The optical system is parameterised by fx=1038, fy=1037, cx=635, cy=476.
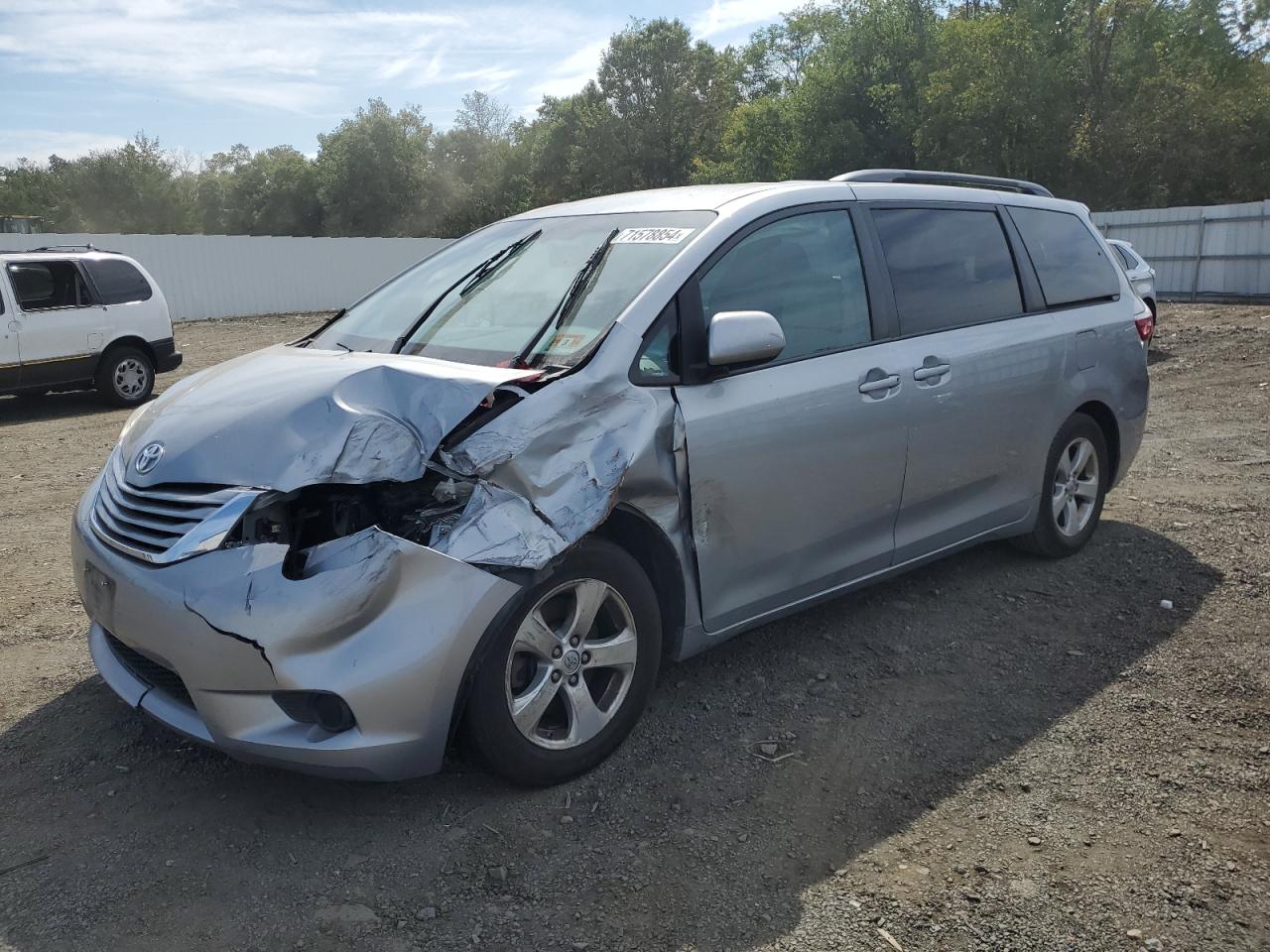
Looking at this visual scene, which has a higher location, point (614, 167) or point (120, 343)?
point (614, 167)

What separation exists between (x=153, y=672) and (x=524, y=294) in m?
1.77

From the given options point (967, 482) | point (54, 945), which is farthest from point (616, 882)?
point (967, 482)

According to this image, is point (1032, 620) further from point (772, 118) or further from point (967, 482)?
point (772, 118)

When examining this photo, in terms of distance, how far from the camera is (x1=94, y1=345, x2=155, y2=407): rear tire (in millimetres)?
12062

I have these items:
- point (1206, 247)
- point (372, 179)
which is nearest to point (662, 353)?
point (1206, 247)

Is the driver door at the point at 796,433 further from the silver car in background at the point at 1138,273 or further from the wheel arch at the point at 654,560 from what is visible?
the silver car in background at the point at 1138,273

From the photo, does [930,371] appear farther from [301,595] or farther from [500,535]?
[301,595]

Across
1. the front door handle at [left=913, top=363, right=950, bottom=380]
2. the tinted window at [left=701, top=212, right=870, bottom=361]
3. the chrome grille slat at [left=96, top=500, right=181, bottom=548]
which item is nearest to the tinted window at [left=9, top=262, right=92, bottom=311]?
the chrome grille slat at [left=96, top=500, right=181, bottom=548]

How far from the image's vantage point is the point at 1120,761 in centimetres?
341

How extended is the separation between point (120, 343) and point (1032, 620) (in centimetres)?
1108

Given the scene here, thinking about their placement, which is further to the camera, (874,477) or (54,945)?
(874,477)

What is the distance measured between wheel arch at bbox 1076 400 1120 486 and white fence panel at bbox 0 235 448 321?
66.9 feet

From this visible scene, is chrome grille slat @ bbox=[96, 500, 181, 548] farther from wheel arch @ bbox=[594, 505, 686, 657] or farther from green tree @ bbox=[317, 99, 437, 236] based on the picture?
green tree @ bbox=[317, 99, 437, 236]

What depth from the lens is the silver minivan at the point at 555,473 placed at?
2.83 m
